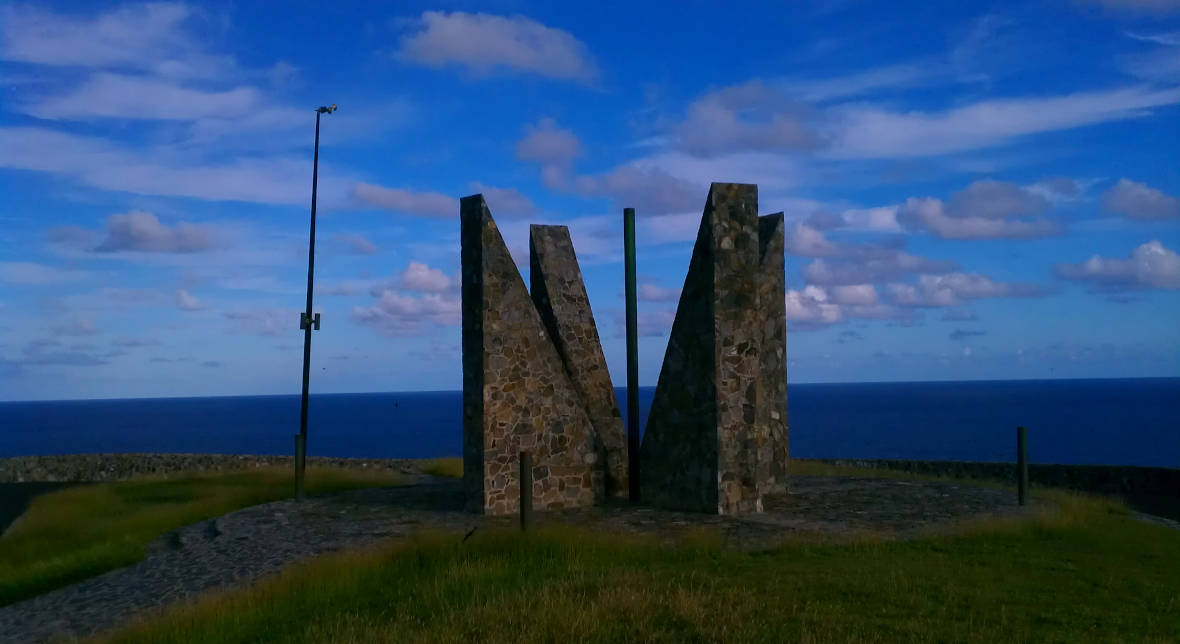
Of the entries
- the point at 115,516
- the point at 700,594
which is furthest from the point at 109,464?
the point at 700,594

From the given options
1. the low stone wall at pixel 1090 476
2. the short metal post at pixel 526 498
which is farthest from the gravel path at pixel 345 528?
the low stone wall at pixel 1090 476

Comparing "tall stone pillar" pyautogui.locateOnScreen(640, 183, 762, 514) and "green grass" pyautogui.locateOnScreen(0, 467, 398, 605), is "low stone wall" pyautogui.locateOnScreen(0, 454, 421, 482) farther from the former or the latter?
"tall stone pillar" pyautogui.locateOnScreen(640, 183, 762, 514)

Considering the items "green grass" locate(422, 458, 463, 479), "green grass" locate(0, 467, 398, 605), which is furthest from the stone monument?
"green grass" locate(422, 458, 463, 479)

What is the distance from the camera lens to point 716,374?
544 inches

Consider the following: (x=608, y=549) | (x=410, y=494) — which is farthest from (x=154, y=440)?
(x=608, y=549)

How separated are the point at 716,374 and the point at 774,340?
352 centimetres

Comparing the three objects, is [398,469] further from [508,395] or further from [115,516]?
[508,395]

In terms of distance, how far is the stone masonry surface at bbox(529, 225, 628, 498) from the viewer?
1603cm

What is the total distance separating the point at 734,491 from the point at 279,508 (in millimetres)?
7609

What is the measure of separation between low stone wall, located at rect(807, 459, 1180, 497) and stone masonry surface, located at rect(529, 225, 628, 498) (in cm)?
947

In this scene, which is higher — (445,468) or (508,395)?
(508,395)

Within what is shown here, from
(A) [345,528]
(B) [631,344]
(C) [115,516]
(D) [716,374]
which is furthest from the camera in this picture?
(C) [115,516]

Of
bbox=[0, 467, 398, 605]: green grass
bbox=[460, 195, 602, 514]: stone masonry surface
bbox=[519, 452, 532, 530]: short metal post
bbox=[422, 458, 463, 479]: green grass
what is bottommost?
bbox=[0, 467, 398, 605]: green grass

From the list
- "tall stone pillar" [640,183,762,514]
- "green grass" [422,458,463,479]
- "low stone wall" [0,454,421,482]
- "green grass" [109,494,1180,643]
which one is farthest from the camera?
"low stone wall" [0,454,421,482]
